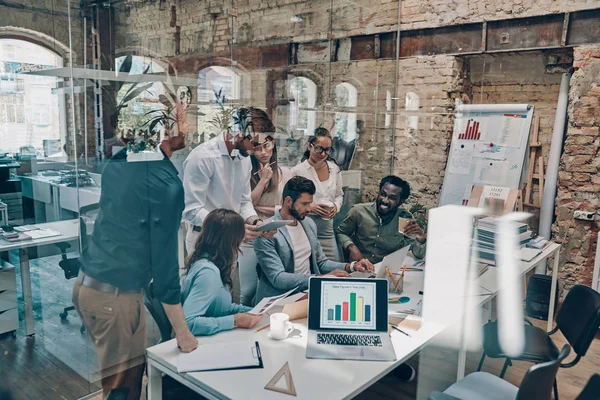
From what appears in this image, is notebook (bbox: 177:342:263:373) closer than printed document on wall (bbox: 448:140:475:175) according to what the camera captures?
Yes

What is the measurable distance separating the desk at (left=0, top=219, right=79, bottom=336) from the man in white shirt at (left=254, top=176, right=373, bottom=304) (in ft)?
3.78

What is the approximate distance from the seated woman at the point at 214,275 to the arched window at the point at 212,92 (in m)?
0.52

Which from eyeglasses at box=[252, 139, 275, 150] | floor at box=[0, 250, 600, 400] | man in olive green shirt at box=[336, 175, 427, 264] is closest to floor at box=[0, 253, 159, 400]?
floor at box=[0, 250, 600, 400]

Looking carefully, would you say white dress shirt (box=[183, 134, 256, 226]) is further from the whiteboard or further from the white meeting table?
the whiteboard

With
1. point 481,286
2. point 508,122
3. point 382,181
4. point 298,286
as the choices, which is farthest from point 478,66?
point 298,286

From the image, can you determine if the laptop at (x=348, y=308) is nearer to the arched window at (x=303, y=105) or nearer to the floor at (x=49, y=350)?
the floor at (x=49, y=350)

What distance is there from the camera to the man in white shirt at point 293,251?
337 cm

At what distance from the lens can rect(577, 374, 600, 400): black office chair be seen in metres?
1.89

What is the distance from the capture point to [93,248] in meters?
2.80

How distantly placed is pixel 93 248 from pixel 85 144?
1.98 ft

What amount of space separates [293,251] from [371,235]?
1.17 m

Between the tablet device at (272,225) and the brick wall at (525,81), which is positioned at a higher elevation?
the brick wall at (525,81)

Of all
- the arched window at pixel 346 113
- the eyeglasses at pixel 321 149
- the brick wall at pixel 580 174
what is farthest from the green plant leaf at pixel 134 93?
the brick wall at pixel 580 174

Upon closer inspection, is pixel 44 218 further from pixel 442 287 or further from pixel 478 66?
pixel 478 66
